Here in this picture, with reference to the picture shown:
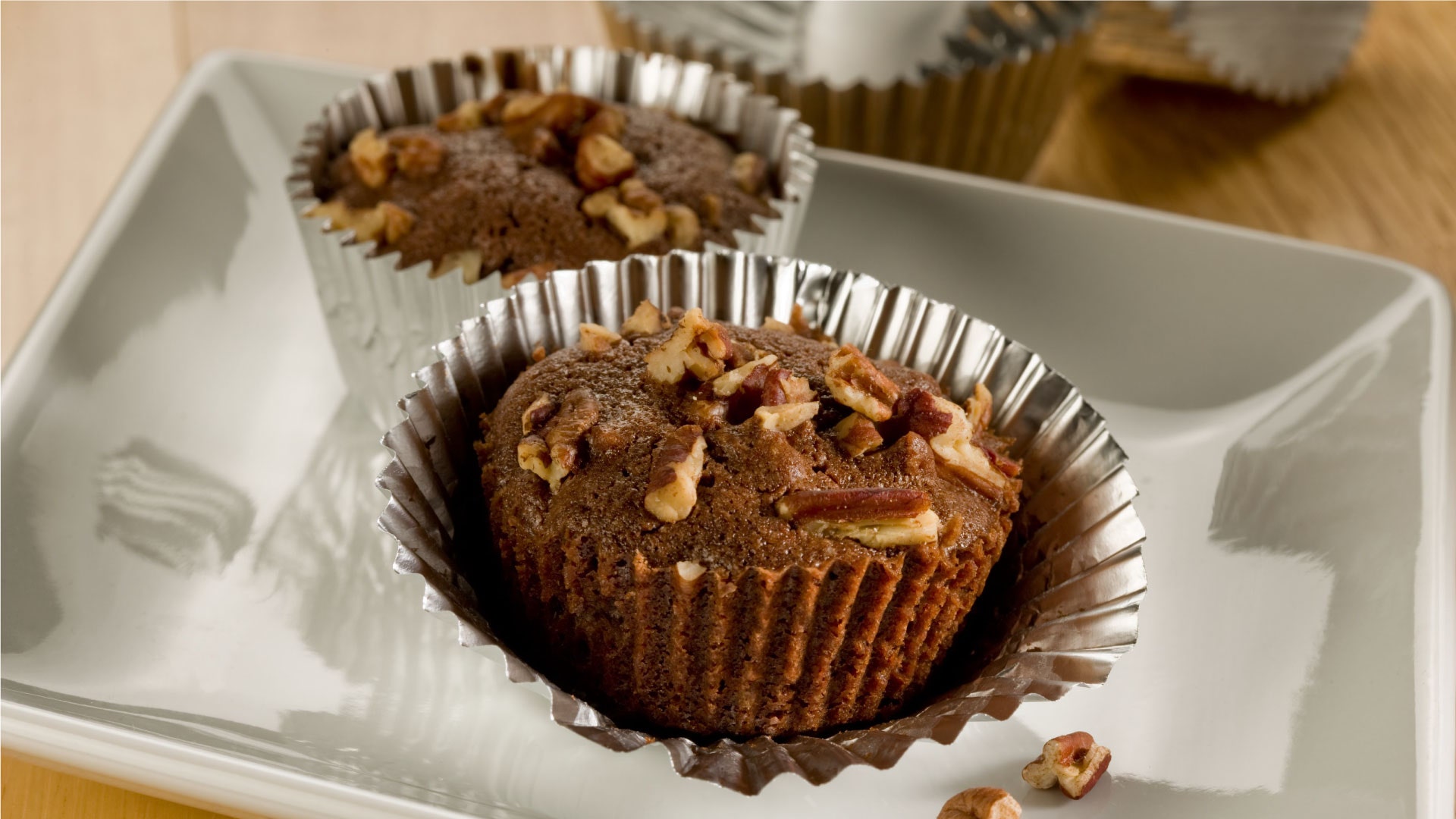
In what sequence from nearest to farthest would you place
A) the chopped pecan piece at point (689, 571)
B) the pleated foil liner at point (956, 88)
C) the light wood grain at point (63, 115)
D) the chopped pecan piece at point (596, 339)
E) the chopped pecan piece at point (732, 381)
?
the chopped pecan piece at point (689, 571)
the chopped pecan piece at point (732, 381)
the chopped pecan piece at point (596, 339)
the pleated foil liner at point (956, 88)
the light wood grain at point (63, 115)

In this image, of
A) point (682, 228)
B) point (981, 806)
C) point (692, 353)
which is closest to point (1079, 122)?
point (682, 228)

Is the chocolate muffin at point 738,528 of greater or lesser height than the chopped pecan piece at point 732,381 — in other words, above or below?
below

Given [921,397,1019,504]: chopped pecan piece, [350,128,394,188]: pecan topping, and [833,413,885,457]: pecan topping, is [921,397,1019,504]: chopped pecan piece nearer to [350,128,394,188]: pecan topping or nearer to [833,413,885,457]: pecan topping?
[833,413,885,457]: pecan topping

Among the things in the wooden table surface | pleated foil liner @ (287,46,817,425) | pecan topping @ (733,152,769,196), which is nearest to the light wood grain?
the wooden table surface

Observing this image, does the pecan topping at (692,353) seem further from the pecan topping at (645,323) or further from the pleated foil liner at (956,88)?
the pleated foil liner at (956,88)

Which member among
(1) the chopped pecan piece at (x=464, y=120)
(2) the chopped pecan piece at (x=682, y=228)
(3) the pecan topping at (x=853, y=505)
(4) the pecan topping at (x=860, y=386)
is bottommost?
(1) the chopped pecan piece at (x=464, y=120)

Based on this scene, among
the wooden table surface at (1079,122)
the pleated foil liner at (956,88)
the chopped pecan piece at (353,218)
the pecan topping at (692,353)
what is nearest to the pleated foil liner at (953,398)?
the pecan topping at (692,353)
